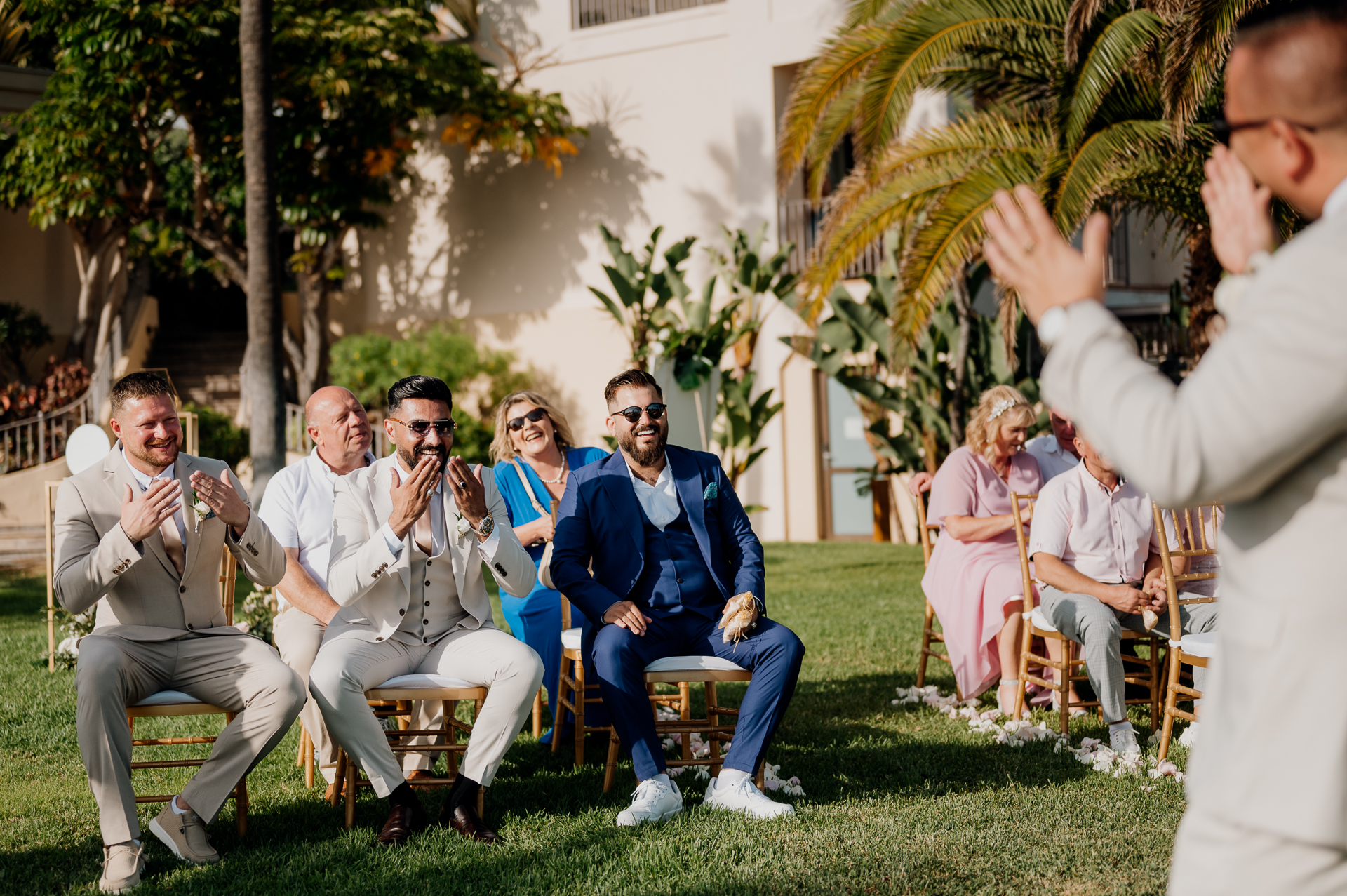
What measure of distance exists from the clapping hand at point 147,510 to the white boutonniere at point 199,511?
310 mm

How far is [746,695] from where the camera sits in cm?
515

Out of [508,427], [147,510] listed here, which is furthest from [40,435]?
[147,510]

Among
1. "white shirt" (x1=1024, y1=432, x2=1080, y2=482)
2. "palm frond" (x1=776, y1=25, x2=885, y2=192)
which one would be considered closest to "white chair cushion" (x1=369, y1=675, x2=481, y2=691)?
"white shirt" (x1=1024, y1=432, x2=1080, y2=482)

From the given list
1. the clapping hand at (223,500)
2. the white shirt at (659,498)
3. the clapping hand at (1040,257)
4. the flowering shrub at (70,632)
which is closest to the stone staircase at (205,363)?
the flowering shrub at (70,632)

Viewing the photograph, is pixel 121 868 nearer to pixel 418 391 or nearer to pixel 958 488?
pixel 418 391

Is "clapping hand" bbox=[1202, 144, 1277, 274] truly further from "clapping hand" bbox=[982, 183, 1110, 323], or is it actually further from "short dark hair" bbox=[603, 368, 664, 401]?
"short dark hair" bbox=[603, 368, 664, 401]

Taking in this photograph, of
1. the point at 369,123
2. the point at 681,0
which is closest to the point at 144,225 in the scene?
the point at 369,123

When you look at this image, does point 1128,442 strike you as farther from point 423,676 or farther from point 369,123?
point 369,123

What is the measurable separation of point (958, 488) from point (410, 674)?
342 centimetres

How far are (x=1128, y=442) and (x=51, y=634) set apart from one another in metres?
8.58

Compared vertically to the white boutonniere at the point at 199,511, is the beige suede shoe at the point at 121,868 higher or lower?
lower

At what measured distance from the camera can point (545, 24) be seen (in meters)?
20.1

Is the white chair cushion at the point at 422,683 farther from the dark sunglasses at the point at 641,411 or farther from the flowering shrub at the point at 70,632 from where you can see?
the flowering shrub at the point at 70,632

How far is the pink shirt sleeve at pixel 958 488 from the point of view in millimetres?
6941
